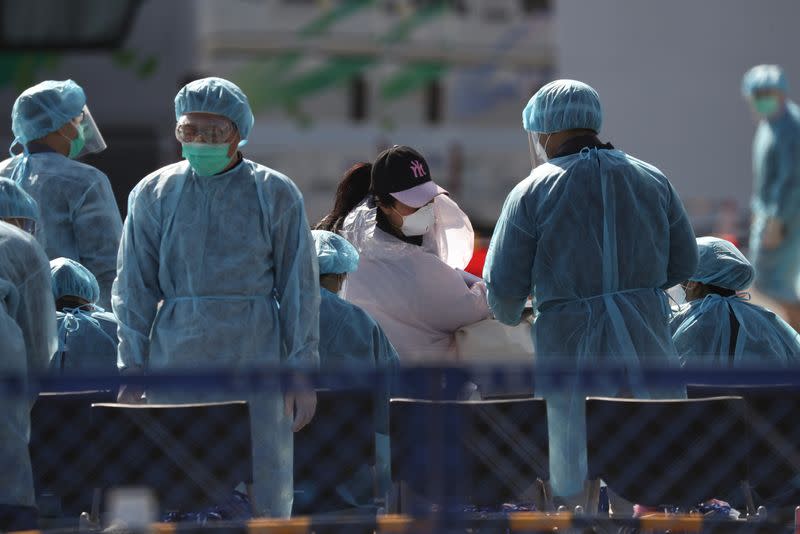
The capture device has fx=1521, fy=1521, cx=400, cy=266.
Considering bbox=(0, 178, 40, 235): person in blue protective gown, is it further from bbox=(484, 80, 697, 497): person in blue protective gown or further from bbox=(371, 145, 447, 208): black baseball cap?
bbox=(484, 80, 697, 497): person in blue protective gown

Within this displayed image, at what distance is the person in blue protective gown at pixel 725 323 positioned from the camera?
484 cm

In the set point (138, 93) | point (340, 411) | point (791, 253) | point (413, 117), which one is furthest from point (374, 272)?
point (413, 117)

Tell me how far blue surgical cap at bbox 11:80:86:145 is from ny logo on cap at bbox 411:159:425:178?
1351mm

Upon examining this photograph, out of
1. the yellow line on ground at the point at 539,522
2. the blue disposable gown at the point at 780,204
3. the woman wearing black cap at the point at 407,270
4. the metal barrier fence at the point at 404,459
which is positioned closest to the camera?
the yellow line on ground at the point at 539,522

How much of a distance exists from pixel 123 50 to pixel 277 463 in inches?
318

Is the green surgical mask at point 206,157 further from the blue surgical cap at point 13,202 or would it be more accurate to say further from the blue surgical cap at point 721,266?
the blue surgical cap at point 721,266

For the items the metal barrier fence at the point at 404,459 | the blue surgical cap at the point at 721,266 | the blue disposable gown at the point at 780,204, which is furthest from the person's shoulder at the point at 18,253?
the blue disposable gown at the point at 780,204

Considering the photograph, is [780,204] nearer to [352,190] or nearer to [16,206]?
[352,190]

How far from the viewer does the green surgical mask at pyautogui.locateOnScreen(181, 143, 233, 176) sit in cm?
434

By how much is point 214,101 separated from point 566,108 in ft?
3.49

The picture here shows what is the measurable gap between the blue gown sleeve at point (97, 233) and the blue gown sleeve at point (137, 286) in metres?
1.17

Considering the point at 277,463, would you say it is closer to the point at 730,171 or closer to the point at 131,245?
the point at 131,245

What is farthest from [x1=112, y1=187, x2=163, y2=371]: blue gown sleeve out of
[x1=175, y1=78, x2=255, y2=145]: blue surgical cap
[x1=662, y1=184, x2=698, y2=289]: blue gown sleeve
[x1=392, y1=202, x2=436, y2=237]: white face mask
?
[x1=662, y1=184, x2=698, y2=289]: blue gown sleeve

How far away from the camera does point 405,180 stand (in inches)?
203
